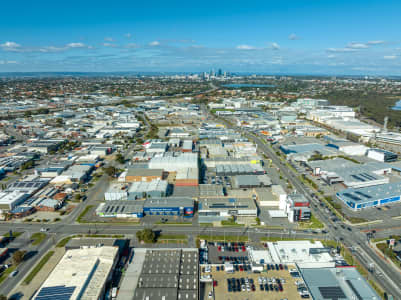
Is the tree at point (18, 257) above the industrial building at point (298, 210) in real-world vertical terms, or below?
below

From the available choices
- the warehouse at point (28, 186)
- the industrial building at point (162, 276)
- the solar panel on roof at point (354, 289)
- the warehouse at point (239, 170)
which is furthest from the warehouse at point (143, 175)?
the solar panel on roof at point (354, 289)

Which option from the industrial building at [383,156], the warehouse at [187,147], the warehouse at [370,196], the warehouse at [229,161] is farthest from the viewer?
the warehouse at [187,147]

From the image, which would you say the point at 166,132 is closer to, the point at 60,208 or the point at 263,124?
the point at 263,124

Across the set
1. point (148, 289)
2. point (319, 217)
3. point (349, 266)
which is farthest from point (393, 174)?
point (148, 289)

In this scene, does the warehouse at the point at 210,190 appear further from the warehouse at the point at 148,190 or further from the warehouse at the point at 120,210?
the warehouse at the point at 120,210

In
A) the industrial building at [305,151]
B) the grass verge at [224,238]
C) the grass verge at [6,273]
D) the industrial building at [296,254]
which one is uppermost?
the industrial building at [305,151]

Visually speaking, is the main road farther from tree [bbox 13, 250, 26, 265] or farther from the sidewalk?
tree [bbox 13, 250, 26, 265]

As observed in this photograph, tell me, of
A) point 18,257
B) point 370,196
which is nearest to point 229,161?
point 370,196

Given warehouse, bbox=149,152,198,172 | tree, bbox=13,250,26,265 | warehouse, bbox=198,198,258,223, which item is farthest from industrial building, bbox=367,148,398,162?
tree, bbox=13,250,26,265
